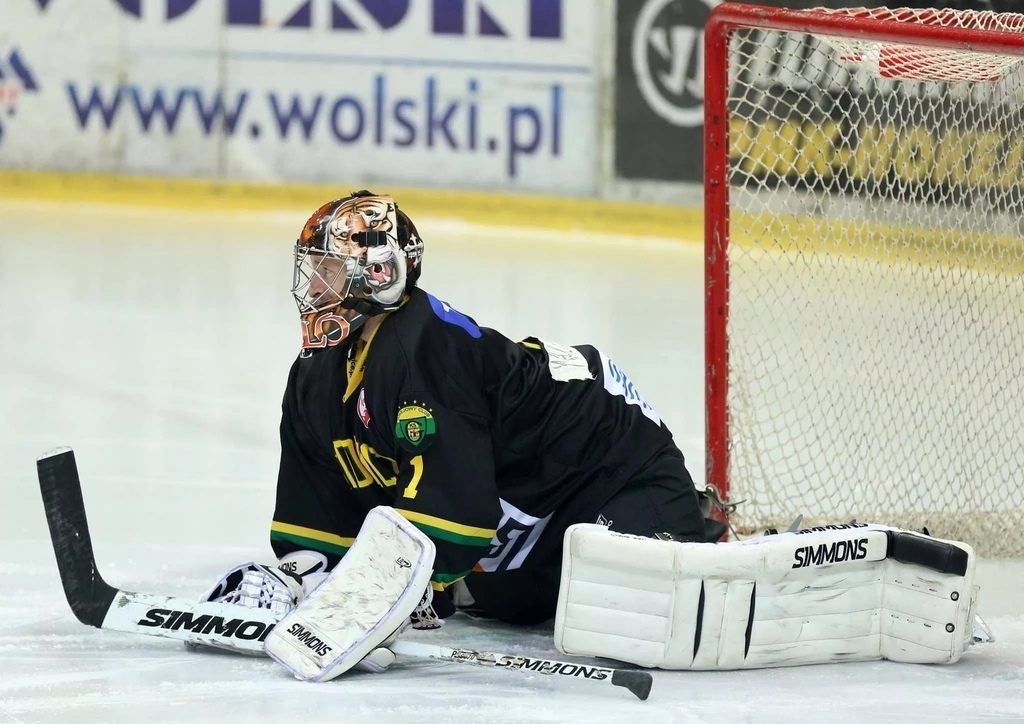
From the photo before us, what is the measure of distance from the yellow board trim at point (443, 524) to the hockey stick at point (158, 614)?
0.18m

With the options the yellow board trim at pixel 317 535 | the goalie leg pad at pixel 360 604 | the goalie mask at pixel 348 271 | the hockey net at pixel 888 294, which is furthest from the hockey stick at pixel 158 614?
the hockey net at pixel 888 294

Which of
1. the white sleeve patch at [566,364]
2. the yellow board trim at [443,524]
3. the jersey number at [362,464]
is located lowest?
the yellow board trim at [443,524]

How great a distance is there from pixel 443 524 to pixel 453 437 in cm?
14

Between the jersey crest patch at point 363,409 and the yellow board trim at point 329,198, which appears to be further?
the yellow board trim at point 329,198

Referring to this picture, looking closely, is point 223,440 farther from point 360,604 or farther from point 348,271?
point 360,604

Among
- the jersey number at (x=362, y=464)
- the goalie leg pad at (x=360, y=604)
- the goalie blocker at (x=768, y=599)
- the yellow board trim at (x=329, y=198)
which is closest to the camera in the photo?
the goalie leg pad at (x=360, y=604)

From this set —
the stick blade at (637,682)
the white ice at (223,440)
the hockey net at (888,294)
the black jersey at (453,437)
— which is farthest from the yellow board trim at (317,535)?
the hockey net at (888,294)

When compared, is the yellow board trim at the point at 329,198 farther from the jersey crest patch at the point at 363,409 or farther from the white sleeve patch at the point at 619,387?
the jersey crest patch at the point at 363,409

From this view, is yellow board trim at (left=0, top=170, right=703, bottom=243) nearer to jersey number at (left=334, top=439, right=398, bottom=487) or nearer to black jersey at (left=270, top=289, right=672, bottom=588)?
black jersey at (left=270, top=289, right=672, bottom=588)

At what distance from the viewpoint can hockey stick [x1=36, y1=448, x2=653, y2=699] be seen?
262 cm

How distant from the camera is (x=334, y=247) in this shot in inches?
107

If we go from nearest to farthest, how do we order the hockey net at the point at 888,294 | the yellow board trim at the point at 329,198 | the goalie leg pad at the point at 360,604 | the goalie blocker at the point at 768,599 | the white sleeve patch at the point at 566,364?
the goalie leg pad at the point at 360,604
the goalie blocker at the point at 768,599
the white sleeve patch at the point at 566,364
the hockey net at the point at 888,294
the yellow board trim at the point at 329,198

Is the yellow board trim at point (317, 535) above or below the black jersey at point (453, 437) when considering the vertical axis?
below

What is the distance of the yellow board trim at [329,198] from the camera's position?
300 inches
